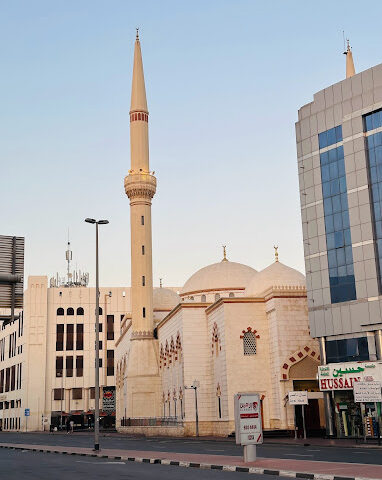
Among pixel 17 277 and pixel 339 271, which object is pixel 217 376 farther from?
pixel 17 277

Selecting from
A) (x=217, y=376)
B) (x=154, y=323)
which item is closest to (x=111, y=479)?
(x=217, y=376)

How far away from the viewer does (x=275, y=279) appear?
56.8 meters

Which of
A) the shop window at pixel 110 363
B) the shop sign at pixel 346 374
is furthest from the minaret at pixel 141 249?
the shop window at pixel 110 363

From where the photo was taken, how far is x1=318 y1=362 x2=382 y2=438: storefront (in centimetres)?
3819

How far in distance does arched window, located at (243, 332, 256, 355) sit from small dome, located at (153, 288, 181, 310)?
83.4 ft

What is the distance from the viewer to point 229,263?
236 ft

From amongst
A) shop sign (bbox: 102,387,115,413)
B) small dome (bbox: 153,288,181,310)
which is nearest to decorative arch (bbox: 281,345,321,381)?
small dome (bbox: 153,288,181,310)

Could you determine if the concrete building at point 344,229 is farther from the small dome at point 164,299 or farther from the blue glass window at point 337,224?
the small dome at point 164,299

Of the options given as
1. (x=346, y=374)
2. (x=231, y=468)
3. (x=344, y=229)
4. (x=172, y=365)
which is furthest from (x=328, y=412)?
(x=172, y=365)

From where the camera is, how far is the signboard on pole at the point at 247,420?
22812 mm

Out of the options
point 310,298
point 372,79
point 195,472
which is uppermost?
point 372,79

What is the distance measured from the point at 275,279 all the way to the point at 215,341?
24.0ft

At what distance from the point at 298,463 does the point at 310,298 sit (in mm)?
22378

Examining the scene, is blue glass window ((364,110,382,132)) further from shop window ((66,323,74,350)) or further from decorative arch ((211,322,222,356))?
shop window ((66,323,74,350))
